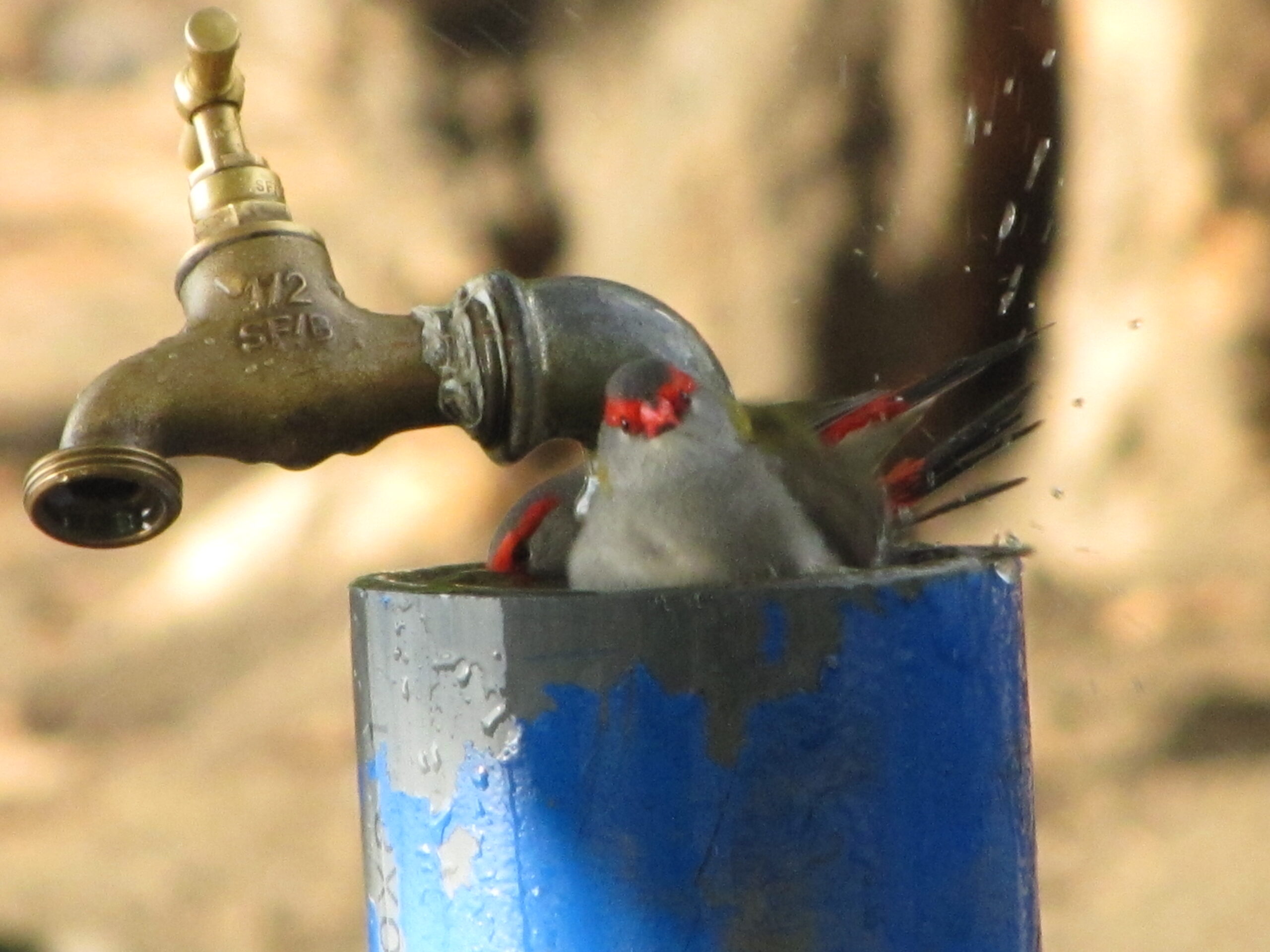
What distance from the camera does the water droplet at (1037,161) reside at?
12.2 ft

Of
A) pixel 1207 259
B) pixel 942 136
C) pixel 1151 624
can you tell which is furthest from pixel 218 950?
pixel 1207 259

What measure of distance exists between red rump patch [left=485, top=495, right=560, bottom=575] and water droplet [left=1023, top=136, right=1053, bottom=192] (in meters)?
2.53

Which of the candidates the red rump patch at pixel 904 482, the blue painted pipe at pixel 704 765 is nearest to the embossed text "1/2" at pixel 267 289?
the blue painted pipe at pixel 704 765

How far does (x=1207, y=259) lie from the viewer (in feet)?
11.7

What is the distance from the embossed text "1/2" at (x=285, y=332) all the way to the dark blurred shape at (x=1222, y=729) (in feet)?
8.71

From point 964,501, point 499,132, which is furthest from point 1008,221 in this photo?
point 964,501

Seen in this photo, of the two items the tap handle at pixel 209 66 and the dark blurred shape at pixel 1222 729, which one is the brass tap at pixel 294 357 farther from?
the dark blurred shape at pixel 1222 729

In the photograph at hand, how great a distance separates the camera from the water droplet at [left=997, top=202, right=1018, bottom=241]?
3885 millimetres

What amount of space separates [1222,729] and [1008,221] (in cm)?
136

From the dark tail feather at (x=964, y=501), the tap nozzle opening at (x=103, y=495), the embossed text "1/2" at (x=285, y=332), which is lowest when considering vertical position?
the tap nozzle opening at (x=103, y=495)

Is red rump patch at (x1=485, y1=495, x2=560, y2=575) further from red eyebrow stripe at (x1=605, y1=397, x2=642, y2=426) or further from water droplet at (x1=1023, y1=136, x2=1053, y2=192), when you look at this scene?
water droplet at (x1=1023, y1=136, x2=1053, y2=192)

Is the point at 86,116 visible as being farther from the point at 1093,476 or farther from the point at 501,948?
the point at 501,948

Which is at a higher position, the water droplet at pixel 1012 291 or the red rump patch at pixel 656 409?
the water droplet at pixel 1012 291

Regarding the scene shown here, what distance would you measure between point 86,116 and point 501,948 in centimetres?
389
